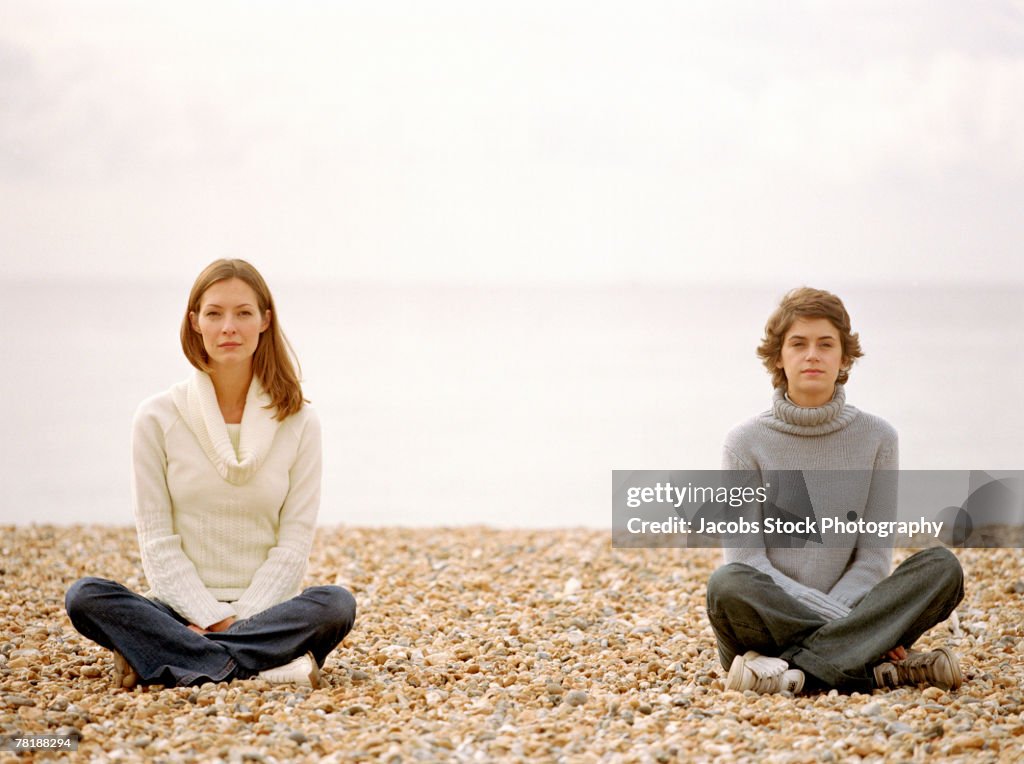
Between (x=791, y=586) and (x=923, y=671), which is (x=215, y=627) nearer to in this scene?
(x=791, y=586)

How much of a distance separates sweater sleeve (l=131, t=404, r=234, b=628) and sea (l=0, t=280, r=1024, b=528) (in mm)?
4920

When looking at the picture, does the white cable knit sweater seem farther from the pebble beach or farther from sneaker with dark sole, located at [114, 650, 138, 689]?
the pebble beach

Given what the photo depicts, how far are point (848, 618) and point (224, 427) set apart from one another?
2205 mm

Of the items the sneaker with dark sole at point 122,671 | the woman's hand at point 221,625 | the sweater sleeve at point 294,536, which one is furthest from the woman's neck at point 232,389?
the sneaker with dark sole at point 122,671

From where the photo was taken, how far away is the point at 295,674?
3902 mm

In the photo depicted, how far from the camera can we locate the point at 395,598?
222 inches

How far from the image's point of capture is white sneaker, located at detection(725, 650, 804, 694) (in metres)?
3.85

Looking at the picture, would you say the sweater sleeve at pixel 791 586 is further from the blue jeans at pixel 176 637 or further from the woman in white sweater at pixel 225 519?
the blue jeans at pixel 176 637

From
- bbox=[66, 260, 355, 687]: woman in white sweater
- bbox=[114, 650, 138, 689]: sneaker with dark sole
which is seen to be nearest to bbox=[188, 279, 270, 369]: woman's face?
bbox=[66, 260, 355, 687]: woman in white sweater

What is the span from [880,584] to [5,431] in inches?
473

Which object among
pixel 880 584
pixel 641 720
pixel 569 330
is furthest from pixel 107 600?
pixel 569 330

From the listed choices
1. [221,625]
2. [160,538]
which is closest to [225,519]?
[160,538]

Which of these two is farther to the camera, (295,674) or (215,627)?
(215,627)

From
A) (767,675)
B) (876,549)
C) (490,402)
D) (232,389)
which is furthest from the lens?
(490,402)
